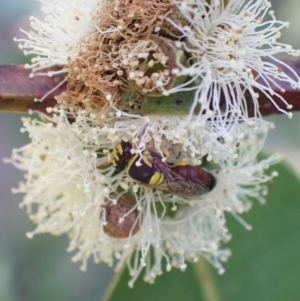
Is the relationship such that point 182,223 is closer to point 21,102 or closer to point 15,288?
point 21,102

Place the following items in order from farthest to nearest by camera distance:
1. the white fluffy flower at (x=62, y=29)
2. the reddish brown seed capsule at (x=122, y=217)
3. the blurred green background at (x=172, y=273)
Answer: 1. the blurred green background at (x=172, y=273)
2. the reddish brown seed capsule at (x=122, y=217)
3. the white fluffy flower at (x=62, y=29)

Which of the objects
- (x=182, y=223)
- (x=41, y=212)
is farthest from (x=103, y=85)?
(x=41, y=212)

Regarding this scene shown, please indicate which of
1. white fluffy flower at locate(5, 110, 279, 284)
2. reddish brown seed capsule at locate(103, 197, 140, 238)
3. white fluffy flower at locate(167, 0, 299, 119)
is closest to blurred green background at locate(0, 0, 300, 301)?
white fluffy flower at locate(5, 110, 279, 284)

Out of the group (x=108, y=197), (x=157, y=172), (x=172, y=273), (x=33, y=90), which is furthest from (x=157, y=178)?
(x=172, y=273)

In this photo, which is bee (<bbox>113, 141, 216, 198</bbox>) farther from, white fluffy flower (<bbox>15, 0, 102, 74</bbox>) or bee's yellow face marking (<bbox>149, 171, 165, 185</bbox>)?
white fluffy flower (<bbox>15, 0, 102, 74</bbox>)

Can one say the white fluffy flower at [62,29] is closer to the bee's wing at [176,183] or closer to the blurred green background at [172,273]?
the bee's wing at [176,183]

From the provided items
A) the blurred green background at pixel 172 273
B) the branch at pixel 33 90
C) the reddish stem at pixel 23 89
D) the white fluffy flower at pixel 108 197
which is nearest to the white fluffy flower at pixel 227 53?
the branch at pixel 33 90
